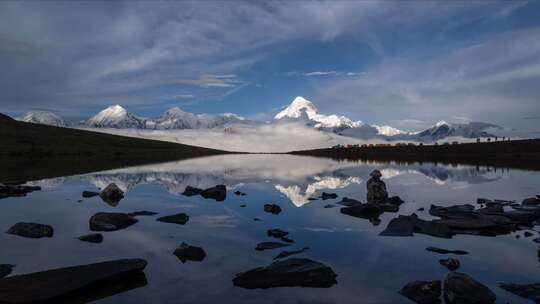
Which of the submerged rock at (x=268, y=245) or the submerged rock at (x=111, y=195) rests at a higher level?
the submerged rock at (x=111, y=195)

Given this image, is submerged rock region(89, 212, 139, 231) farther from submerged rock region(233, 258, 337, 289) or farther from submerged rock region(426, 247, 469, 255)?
submerged rock region(426, 247, 469, 255)

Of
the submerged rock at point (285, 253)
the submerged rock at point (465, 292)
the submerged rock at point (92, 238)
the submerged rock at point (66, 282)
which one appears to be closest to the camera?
the submerged rock at point (66, 282)

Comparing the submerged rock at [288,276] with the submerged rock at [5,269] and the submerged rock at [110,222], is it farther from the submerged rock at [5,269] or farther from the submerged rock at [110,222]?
the submerged rock at [110,222]

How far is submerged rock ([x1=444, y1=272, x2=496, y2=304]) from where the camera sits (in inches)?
584

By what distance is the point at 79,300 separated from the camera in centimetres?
1488

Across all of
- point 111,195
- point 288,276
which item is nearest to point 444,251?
point 288,276

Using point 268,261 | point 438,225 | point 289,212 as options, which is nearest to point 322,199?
point 289,212

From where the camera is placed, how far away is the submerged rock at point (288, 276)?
1686cm

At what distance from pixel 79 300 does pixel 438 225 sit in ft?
72.8

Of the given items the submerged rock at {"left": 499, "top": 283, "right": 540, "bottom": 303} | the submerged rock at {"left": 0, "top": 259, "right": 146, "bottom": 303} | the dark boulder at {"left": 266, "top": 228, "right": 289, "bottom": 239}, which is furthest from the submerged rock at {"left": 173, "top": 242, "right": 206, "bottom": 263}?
the submerged rock at {"left": 499, "top": 283, "right": 540, "bottom": 303}

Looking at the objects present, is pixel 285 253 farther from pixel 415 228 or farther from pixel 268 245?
pixel 415 228

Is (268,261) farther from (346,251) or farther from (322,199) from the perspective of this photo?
(322,199)

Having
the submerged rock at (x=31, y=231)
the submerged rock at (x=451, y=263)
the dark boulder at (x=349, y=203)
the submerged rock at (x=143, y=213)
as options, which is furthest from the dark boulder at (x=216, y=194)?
the submerged rock at (x=451, y=263)

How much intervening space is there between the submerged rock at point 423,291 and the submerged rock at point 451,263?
3.43 m
